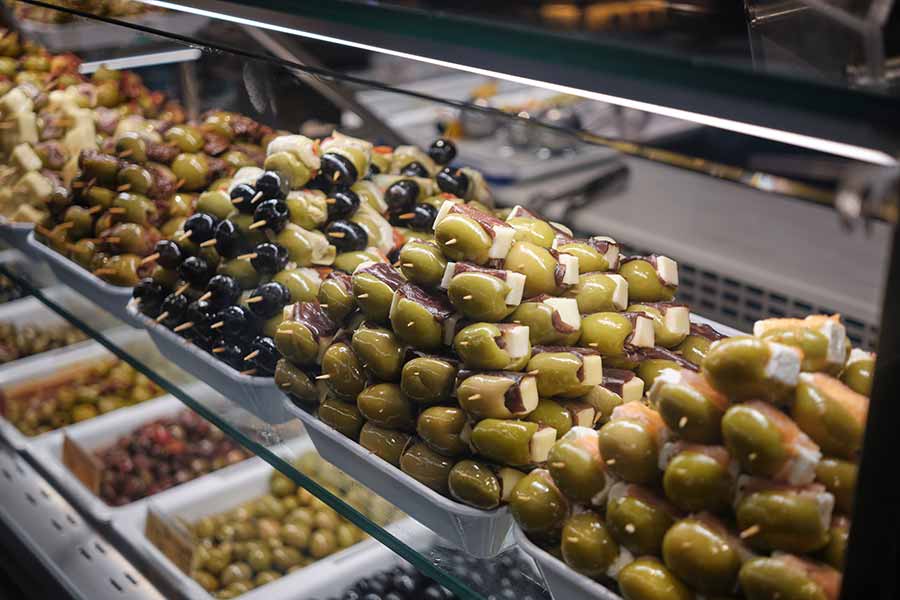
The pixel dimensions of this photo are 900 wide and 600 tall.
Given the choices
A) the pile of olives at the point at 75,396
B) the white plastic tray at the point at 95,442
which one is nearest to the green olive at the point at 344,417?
the white plastic tray at the point at 95,442

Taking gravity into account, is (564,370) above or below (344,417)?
above

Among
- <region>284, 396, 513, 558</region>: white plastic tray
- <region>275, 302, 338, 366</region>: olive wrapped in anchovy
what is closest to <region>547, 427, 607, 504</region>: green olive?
<region>284, 396, 513, 558</region>: white plastic tray

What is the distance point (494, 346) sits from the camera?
2.90ft

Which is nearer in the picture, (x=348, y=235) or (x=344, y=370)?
(x=344, y=370)

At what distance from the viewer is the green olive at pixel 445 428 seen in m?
0.92

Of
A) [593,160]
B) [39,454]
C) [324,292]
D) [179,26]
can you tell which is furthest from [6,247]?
[593,160]

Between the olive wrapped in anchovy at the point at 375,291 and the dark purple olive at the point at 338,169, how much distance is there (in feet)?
0.98

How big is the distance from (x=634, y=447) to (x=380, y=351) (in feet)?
1.01

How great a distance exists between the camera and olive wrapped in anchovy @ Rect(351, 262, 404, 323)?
977mm

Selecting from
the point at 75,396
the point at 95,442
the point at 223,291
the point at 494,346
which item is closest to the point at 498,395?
the point at 494,346

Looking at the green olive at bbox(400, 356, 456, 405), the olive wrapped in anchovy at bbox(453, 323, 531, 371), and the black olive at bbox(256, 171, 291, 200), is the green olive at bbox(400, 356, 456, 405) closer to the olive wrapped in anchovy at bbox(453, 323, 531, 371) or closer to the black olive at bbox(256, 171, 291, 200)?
the olive wrapped in anchovy at bbox(453, 323, 531, 371)

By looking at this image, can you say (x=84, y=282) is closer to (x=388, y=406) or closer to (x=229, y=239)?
(x=229, y=239)

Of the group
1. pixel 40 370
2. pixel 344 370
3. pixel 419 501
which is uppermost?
pixel 344 370

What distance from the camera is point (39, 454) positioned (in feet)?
6.72
